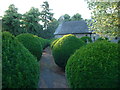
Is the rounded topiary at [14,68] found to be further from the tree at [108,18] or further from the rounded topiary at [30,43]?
the tree at [108,18]

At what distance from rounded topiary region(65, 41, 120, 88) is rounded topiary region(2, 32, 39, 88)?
128 cm

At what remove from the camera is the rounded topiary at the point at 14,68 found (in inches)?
87.7

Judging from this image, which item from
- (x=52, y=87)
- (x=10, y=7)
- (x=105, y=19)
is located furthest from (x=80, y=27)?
(x=52, y=87)

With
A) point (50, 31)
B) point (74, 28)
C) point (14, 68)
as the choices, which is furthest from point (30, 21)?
point (14, 68)

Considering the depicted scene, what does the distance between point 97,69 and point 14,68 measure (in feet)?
6.98

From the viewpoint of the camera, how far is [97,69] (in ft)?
9.87

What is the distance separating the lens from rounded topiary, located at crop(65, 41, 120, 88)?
2875 mm

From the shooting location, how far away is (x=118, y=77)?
9.43ft

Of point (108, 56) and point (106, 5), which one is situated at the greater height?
point (106, 5)

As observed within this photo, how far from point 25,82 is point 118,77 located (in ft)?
7.71

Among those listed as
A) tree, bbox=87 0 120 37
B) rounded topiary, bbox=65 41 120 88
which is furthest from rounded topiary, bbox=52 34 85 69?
rounded topiary, bbox=65 41 120 88

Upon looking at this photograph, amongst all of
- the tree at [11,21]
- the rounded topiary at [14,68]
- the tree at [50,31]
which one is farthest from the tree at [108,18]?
the tree at [50,31]

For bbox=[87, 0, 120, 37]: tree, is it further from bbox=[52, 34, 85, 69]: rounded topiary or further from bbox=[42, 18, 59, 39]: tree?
bbox=[42, 18, 59, 39]: tree

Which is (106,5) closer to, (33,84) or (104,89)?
(104,89)
